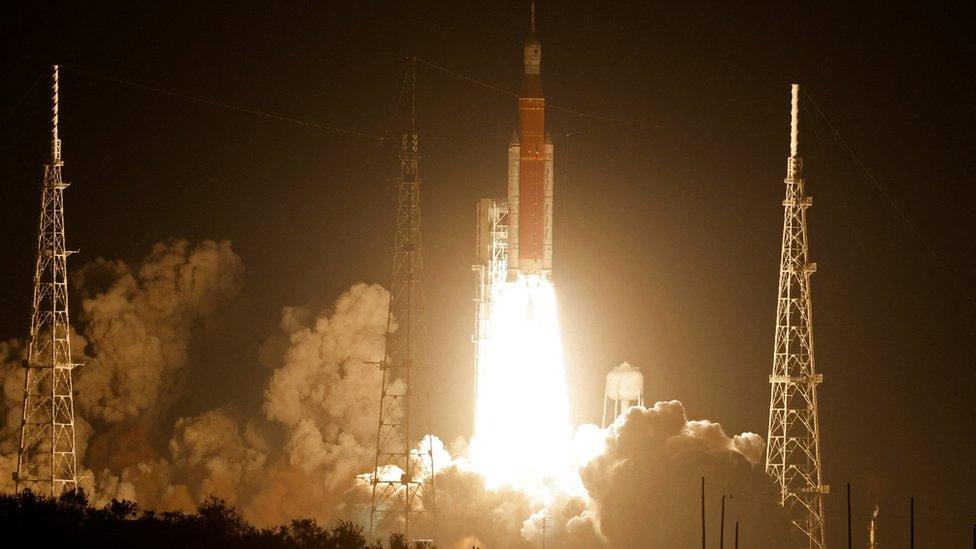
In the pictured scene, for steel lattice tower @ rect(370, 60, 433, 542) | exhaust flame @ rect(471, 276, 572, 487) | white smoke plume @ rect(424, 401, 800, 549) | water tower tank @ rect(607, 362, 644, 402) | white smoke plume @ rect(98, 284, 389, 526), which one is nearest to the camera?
steel lattice tower @ rect(370, 60, 433, 542)

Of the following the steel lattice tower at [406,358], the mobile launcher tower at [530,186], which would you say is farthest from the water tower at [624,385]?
the steel lattice tower at [406,358]

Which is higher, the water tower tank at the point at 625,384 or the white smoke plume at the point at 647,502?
the water tower tank at the point at 625,384

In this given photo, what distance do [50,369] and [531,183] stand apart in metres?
14.9

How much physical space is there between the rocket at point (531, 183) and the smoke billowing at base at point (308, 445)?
5.41 m

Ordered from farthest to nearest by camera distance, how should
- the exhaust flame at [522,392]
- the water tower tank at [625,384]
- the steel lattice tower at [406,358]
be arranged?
the water tower tank at [625,384] < the exhaust flame at [522,392] < the steel lattice tower at [406,358]

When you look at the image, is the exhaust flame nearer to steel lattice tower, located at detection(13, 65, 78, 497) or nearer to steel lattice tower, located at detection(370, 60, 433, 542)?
steel lattice tower, located at detection(370, 60, 433, 542)

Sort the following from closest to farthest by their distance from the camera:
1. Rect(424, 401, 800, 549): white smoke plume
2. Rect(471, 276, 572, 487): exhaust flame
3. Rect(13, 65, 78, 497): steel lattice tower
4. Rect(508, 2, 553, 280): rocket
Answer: Rect(13, 65, 78, 497): steel lattice tower → Rect(424, 401, 800, 549): white smoke plume → Rect(508, 2, 553, 280): rocket → Rect(471, 276, 572, 487): exhaust flame

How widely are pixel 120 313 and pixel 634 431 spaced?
18717mm

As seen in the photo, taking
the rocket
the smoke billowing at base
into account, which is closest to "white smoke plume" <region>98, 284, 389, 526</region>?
the smoke billowing at base

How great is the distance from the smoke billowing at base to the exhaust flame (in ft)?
3.43

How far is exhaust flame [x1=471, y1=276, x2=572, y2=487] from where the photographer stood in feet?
229

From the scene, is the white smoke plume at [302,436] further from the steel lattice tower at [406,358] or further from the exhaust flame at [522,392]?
the exhaust flame at [522,392]

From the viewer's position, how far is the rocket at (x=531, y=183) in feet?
222

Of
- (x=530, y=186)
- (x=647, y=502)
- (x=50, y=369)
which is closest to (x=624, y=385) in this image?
(x=647, y=502)
